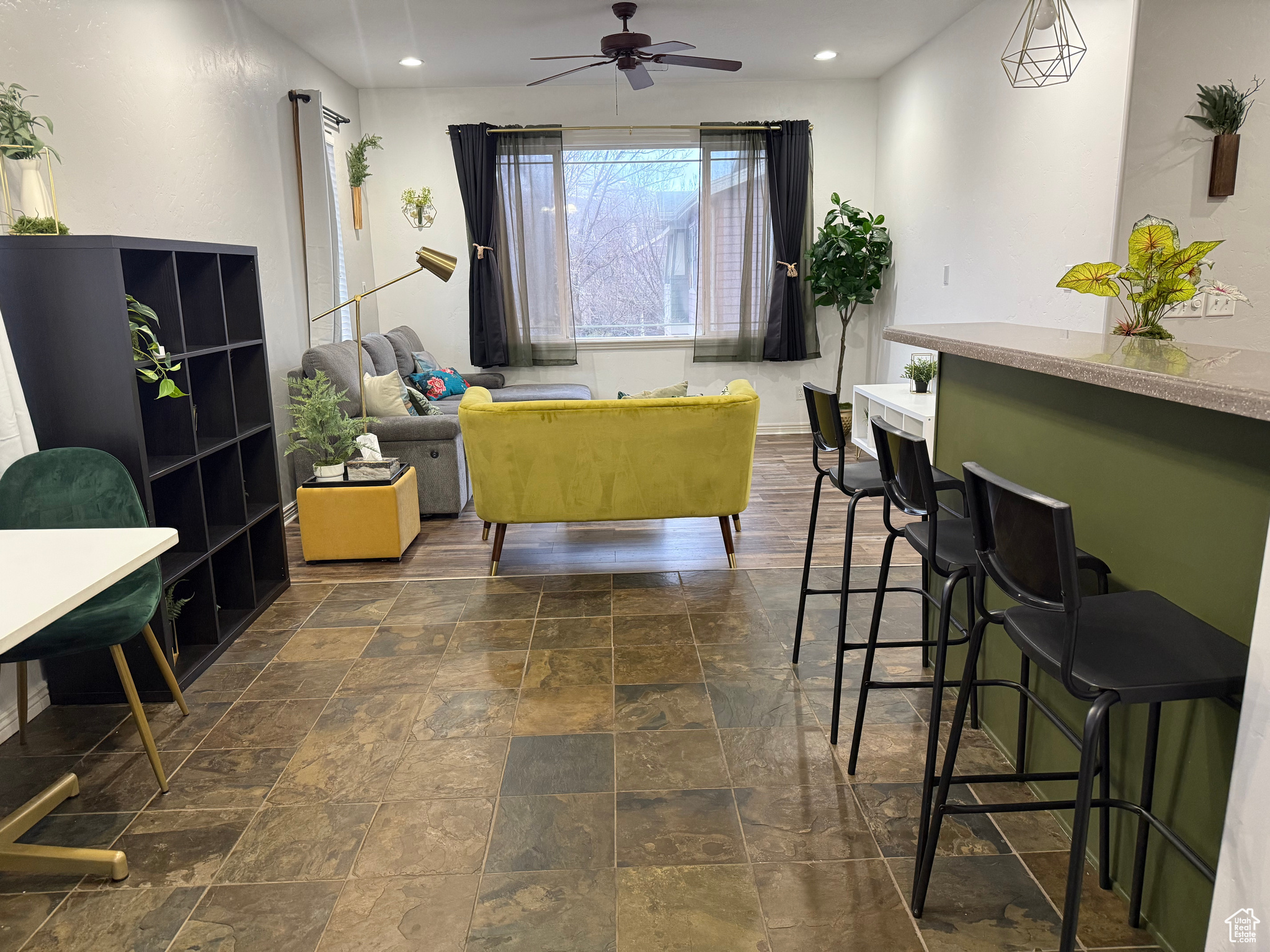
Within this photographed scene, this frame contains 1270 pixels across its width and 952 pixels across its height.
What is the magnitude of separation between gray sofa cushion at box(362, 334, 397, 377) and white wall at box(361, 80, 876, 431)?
1217mm

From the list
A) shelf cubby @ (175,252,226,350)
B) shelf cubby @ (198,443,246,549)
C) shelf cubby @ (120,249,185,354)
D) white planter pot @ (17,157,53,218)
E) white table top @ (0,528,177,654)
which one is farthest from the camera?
shelf cubby @ (198,443,246,549)

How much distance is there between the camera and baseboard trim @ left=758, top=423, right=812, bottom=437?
24.3ft

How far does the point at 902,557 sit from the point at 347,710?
2584 mm

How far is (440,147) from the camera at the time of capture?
687cm

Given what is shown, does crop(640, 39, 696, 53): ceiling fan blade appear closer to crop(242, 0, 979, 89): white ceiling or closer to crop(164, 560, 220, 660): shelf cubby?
crop(242, 0, 979, 89): white ceiling

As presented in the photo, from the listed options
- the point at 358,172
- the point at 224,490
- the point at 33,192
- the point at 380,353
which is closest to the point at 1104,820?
the point at 224,490

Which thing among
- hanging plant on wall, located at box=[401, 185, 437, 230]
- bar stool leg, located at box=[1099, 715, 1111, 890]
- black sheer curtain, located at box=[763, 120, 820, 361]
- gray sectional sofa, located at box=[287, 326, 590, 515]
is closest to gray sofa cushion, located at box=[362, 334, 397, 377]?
gray sectional sofa, located at box=[287, 326, 590, 515]

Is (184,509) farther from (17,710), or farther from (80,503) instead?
(17,710)

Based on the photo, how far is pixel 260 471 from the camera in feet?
12.0

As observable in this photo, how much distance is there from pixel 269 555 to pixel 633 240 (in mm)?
4419

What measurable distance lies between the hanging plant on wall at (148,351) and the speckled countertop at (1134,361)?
2275 millimetres

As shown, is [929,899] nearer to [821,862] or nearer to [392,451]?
[821,862]

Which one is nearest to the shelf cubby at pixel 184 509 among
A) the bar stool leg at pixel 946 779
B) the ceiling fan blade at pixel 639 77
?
the bar stool leg at pixel 946 779

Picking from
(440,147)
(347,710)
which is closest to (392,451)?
(347,710)
